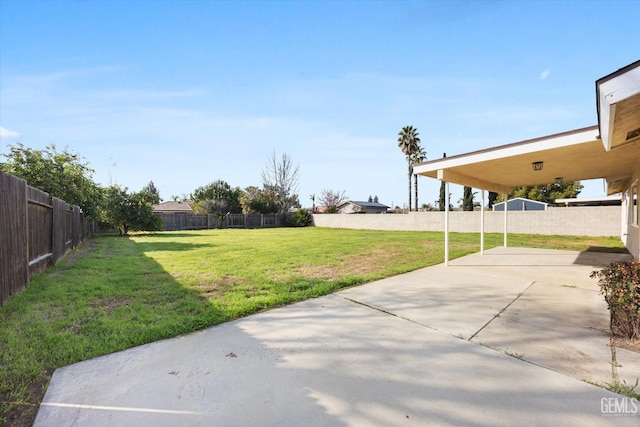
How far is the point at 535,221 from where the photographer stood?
1593 cm

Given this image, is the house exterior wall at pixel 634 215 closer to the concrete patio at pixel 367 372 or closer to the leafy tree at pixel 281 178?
the concrete patio at pixel 367 372

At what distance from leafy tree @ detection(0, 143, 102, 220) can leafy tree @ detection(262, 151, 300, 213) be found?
74.6 feet

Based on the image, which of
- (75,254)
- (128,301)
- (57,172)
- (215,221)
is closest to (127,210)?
(57,172)

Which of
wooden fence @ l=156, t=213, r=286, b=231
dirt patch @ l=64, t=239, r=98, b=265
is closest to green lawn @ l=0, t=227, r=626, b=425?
dirt patch @ l=64, t=239, r=98, b=265

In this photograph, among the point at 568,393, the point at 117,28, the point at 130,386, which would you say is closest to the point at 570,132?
the point at 568,393

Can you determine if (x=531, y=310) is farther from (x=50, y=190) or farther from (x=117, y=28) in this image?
(x=50, y=190)

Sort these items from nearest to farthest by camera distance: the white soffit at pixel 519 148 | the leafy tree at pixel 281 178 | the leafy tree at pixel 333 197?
the white soffit at pixel 519 148 → the leafy tree at pixel 281 178 → the leafy tree at pixel 333 197

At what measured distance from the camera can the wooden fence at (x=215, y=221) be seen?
80.0 feet

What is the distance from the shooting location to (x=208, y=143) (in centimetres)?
2012

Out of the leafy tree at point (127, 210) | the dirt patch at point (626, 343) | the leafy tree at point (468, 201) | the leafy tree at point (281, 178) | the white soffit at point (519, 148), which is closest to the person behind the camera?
the dirt patch at point (626, 343)

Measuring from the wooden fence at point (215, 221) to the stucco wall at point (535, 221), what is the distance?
1336 cm

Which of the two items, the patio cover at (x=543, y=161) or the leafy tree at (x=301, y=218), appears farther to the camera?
the leafy tree at (x=301, y=218)

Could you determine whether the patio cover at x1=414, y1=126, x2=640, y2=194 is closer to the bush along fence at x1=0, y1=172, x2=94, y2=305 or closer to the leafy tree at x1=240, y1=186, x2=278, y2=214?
the bush along fence at x1=0, y1=172, x2=94, y2=305

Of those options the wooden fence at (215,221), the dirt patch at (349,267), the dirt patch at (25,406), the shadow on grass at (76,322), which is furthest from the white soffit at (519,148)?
the wooden fence at (215,221)
